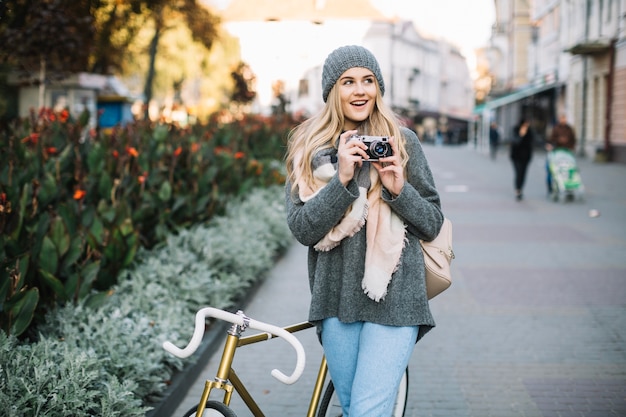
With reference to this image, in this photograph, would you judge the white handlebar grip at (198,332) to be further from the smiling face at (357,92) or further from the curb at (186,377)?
the curb at (186,377)

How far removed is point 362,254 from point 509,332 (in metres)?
3.87

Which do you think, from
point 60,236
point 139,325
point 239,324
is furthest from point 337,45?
point 239,324

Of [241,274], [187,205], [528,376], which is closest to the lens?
[528,376]

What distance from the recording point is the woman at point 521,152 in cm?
1619

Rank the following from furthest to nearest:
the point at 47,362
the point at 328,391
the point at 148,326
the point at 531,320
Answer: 1. the point at 531,320
2. the point at 148,326
3. the point at 47,362
4. the point at 328,391

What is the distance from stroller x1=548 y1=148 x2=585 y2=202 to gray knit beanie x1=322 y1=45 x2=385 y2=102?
13483mm

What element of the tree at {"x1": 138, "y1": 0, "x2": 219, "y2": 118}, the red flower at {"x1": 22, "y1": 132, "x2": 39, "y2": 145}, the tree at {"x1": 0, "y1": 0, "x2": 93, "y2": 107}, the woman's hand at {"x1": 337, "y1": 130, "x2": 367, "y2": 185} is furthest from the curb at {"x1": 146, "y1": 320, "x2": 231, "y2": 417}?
the tree at {"x1": 138, "y1": 0, "x2": 219, "y2": 118}

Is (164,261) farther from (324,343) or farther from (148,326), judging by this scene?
(324,343)

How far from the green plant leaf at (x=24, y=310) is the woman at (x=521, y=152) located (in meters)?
13.2

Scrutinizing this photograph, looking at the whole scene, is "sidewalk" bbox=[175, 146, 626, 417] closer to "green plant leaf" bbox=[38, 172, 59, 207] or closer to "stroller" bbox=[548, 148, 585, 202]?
"green plant leaf" bbox=[38, 172, 59, 207]

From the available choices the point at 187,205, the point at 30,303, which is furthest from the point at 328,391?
the point at 187,205

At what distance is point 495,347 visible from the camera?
6047 mm

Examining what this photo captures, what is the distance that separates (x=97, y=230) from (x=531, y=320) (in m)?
3.65

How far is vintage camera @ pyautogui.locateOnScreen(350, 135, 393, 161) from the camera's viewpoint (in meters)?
2.73
